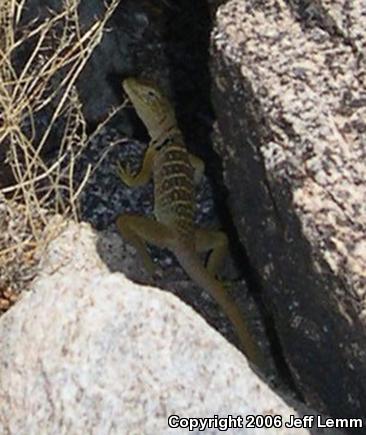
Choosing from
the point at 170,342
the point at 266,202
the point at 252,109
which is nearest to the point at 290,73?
the point at 252,109

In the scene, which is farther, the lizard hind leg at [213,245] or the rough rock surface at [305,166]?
the lizard hind leg at [213,245]

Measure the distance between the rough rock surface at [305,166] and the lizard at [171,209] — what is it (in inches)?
20.5

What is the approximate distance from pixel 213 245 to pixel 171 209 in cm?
18

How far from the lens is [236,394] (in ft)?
11.3

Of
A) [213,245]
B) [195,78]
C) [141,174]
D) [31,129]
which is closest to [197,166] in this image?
[141,174]

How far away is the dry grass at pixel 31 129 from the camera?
4.19 metres

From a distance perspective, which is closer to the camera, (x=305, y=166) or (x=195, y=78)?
(x=305, y=166)

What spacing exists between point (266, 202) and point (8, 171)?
1509mm

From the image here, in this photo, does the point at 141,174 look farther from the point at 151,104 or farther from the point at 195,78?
the point at 195,78

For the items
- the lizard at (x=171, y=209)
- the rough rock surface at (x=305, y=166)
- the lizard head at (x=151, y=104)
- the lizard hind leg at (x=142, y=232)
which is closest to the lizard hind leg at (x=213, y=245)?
the lizard at (x=171, y=209)

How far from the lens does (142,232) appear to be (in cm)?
456

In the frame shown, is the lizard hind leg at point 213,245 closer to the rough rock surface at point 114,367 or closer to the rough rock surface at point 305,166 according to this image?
the rough rock surface at point 305,166

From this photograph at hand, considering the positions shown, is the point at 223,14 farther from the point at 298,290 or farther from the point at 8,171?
the point at 8,171

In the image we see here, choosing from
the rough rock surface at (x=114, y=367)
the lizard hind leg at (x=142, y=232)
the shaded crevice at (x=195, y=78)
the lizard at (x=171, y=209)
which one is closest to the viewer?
the rough rock surface at (x=114, y=367)
